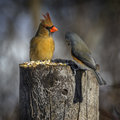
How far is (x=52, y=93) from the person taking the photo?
2160mm

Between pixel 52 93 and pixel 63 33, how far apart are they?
3945 mm

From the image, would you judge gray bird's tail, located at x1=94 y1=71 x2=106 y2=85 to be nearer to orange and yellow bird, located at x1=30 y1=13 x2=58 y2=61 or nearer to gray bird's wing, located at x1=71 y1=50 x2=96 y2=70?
gray bird's wing, located at x1=71 y1=50 x2=96 y2=70

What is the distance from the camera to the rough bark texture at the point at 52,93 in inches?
85.0

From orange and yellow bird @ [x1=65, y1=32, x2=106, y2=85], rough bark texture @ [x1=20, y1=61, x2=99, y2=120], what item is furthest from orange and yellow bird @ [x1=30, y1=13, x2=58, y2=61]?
rough bark texture @ [x1=20, y1=61, x2=99, y2=120]

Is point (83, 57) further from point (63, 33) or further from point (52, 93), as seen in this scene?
point (63, 33)

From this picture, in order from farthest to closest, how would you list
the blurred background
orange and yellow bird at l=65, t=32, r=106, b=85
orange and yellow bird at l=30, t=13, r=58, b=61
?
1. the blurred background
2. orange and yellow bird at l=30, t=13, r=58, b=61
3. orange and yellow bird at l=65, t=32, r=106, b=85

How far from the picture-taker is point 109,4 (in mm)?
6824

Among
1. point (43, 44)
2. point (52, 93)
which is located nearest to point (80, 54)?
point (52, 93)

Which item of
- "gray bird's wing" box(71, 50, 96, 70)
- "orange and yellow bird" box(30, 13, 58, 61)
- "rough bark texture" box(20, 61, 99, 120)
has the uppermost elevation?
"orange and yellow bird" box(30, 13, 58, 61)

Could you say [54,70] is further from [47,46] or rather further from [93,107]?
[47,46]

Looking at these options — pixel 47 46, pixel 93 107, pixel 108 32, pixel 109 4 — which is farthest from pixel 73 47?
pixel 109 4

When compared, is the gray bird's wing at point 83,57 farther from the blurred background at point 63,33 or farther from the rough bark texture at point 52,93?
the blurred background at point 63,33

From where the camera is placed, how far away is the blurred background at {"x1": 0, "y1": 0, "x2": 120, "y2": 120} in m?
4.87

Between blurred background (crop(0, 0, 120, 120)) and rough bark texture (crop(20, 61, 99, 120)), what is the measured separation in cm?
179
